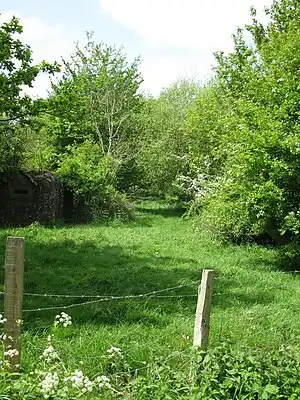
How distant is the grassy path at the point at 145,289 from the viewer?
6.53 meters

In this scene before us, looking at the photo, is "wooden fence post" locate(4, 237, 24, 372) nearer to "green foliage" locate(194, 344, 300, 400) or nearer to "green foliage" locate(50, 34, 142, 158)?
"green foliage" locate(194, 344, 300, 400)

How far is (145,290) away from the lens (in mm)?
10445

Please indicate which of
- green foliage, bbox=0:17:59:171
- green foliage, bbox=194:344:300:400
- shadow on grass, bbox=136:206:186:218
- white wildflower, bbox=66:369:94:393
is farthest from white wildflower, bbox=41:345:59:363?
shadow on grass, bbox=136:206:186:218

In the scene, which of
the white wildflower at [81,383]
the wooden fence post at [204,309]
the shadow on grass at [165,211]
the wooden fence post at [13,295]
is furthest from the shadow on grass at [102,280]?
the shadow on grass at [165,211]

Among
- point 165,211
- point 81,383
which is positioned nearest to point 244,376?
point 81,383

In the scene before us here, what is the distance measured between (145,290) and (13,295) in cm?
591

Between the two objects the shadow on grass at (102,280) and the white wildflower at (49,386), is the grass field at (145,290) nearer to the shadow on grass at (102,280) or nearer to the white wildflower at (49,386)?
the shadow on grass at (102,280)

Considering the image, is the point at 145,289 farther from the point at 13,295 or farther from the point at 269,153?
the point at 13,295

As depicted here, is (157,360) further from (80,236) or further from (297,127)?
(80,236)

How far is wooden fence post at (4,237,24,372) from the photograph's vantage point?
4676mm

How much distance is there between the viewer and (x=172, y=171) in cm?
3394

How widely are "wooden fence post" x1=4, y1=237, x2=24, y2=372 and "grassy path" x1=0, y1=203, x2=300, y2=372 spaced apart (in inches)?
29.1

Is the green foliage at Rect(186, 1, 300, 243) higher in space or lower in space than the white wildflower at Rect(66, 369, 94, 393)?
higher

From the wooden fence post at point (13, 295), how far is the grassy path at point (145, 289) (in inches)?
29.1
